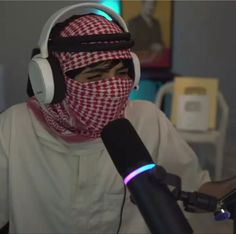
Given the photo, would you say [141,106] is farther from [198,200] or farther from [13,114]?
[198,200]

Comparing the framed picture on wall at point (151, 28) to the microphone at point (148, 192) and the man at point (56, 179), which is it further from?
the microphone at point (148, 192)

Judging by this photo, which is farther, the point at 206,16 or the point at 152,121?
the point at 206,16

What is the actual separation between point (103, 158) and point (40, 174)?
16 centimetres

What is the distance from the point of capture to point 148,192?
0.41 metres

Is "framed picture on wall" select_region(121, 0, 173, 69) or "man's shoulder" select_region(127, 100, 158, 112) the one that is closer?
"man's shoulder" select_region(127, 100, 158, 112)

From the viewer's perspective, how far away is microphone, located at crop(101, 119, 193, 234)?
40cm

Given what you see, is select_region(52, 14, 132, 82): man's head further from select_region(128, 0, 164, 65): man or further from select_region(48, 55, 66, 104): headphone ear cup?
select_region(128, 0, 164, 65): man

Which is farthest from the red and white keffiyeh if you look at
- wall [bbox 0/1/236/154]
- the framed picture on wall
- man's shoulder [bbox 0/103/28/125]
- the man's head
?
the framed picture on wall

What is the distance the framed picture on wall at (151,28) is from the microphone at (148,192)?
138 cm

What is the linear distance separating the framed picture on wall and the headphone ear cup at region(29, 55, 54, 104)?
104 centimetres

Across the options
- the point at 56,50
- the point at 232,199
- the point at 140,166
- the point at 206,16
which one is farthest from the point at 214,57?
the point at 140,166

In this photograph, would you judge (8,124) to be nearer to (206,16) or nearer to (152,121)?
(152,121)

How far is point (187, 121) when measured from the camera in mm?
1646

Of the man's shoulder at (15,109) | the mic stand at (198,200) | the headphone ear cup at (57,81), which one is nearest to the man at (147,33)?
the man's shoulder at (15,109)
